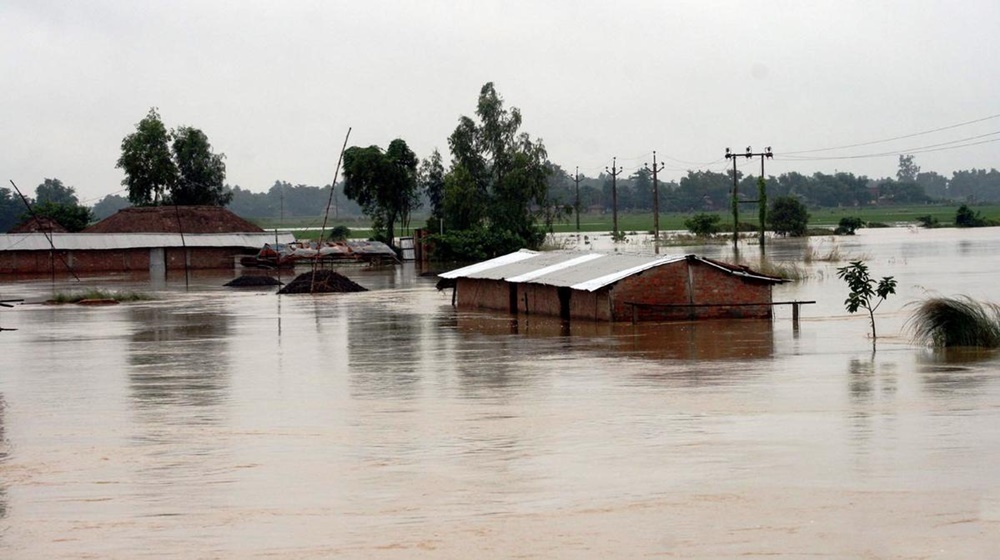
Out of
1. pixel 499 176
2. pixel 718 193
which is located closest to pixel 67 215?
pixel 499 176

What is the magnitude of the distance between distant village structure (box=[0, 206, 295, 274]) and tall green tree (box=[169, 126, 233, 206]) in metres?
6.83

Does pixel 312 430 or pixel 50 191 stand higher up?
pixel 50 191

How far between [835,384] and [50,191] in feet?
407

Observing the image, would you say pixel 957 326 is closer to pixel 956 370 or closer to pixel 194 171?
pixel 956 370

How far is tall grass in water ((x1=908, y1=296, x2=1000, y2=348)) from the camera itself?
61.7 ft

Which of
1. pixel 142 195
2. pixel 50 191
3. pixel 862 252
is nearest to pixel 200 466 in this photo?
pixel 862 252

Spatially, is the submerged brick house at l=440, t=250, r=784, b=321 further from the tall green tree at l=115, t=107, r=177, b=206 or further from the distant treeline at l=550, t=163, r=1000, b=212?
the distant treeline at l=550, t=163, r=1000, b=212

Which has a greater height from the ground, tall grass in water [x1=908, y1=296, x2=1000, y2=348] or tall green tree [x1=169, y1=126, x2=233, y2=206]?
tall green tree [x1=169, y1=126, x2=233, y2=206]

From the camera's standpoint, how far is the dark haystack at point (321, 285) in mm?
37438

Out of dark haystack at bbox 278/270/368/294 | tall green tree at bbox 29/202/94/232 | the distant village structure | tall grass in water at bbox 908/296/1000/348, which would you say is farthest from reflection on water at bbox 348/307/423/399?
tall green tree at bbox 29/202/94/232

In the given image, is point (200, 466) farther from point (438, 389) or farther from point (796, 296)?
point (796, 296)

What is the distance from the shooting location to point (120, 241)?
189ft

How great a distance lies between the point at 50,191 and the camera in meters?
129

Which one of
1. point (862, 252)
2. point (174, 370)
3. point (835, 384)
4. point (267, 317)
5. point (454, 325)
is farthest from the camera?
point (862, 252)
